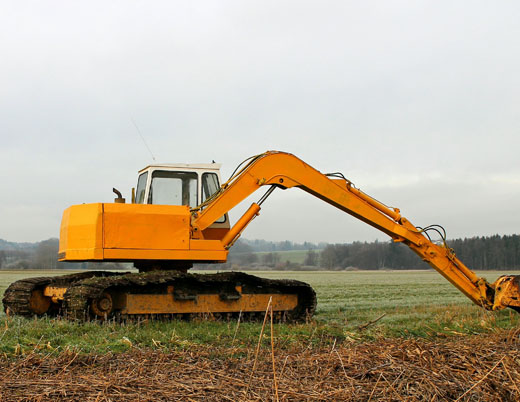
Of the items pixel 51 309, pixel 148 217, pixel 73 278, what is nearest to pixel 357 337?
pixel 148 217

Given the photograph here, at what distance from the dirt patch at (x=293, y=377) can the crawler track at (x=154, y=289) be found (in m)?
4.48

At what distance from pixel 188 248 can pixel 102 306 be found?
202 cm

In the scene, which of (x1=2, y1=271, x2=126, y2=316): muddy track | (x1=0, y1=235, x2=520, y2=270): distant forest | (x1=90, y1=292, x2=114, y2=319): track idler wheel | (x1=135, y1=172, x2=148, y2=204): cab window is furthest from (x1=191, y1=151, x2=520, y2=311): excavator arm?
(x1=0, y1=235, x2=520, y2=270): distant forest

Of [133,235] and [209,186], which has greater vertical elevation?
[209,186]

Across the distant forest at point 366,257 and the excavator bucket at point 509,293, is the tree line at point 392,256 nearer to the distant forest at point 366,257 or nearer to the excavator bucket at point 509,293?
the distant forest at point 366,257

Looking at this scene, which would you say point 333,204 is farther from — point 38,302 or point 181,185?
point 38,302

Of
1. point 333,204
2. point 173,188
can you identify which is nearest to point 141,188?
point 173,188

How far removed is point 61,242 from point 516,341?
370 inches

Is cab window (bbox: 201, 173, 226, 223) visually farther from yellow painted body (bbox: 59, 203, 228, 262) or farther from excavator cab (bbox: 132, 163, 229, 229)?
yellow painted body (bbox: 59, 203, 228, 262)

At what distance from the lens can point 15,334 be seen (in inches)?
357

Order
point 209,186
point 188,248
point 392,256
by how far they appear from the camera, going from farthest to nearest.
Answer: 1. point 392,256
2. point 209,186
3. point 188,248

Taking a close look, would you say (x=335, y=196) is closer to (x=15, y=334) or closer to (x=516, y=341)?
(x=516, y=341)

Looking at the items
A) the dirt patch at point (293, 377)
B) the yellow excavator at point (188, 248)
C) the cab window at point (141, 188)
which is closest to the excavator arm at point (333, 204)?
the yellow excavator at point (188, 248)

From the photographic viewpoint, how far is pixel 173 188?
43.3 ft
